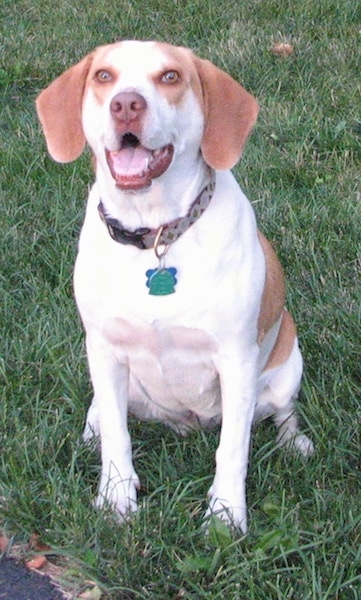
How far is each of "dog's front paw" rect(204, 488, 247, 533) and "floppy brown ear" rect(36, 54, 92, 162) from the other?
1.07 metres

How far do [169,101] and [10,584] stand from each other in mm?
1363

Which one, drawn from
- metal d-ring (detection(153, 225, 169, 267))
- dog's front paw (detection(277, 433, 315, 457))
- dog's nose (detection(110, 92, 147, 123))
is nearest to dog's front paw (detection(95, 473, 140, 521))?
dog's front paw (detection(277, 433, 315, 457))

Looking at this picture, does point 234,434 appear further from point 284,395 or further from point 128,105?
point 128,105

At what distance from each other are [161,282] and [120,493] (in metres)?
0.66

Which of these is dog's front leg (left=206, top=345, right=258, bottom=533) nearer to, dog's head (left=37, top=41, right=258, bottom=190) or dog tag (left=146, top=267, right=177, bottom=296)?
dog tag (left=146, top=267, right=177, bottom=296)

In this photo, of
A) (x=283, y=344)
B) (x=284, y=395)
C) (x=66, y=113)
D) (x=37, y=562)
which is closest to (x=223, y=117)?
(x=66, y=113)

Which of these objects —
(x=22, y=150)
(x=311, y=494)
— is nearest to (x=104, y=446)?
(x=311, y=494)

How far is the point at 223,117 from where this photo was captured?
110 inches

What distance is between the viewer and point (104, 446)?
9.99ft

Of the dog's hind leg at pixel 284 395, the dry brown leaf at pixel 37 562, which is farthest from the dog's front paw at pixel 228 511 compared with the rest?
the dry brown leaf at pixel 37 562

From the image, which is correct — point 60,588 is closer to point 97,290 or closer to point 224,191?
point 97,290

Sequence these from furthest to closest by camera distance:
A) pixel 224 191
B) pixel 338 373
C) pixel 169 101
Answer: pixel 338 373 → pixel 224 191 → pixel 169 101

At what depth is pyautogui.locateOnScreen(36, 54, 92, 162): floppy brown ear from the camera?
2.84m

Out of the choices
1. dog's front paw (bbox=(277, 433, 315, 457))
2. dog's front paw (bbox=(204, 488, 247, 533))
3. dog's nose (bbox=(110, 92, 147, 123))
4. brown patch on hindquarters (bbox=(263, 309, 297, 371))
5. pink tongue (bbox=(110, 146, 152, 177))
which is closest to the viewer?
dog's nose (bbox=(110, 92, 147, 123))
